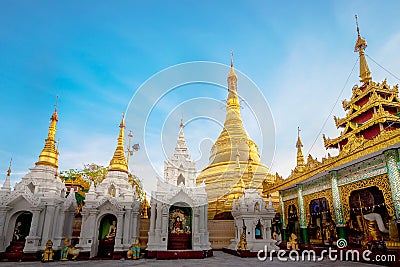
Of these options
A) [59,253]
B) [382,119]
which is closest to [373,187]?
[382,119]

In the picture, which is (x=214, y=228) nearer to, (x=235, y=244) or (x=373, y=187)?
(x=235, y=244)

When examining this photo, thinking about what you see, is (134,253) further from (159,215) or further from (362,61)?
(362,61)

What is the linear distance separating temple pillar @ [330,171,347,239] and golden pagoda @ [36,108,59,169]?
16209 mm

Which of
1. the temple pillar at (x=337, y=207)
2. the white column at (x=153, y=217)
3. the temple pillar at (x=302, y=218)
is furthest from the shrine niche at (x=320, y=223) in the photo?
the white column at (x=153, y=217)

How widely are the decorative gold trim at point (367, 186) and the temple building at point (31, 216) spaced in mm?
14612

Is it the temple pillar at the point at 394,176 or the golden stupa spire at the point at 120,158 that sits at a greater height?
the golden stupa spire at the point at 120,158

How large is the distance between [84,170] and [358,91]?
29031mm

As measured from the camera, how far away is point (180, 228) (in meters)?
16.2

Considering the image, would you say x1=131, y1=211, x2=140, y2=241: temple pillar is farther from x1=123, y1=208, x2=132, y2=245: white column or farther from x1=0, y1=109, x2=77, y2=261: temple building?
x1=0, y1=109, x2=77, y2=261: temple building

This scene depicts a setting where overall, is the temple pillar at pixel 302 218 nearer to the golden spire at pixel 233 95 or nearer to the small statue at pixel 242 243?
the small statue at pixel 242 243

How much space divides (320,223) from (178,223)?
8220 millimetres

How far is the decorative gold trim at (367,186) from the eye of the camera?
11.1 m

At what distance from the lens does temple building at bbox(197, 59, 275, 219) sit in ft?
77.5

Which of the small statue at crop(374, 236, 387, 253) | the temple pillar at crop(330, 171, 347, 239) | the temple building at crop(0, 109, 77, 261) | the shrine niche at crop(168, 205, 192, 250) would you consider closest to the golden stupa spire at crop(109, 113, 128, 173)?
the temple building at crop(0, 109, 77, 261)
